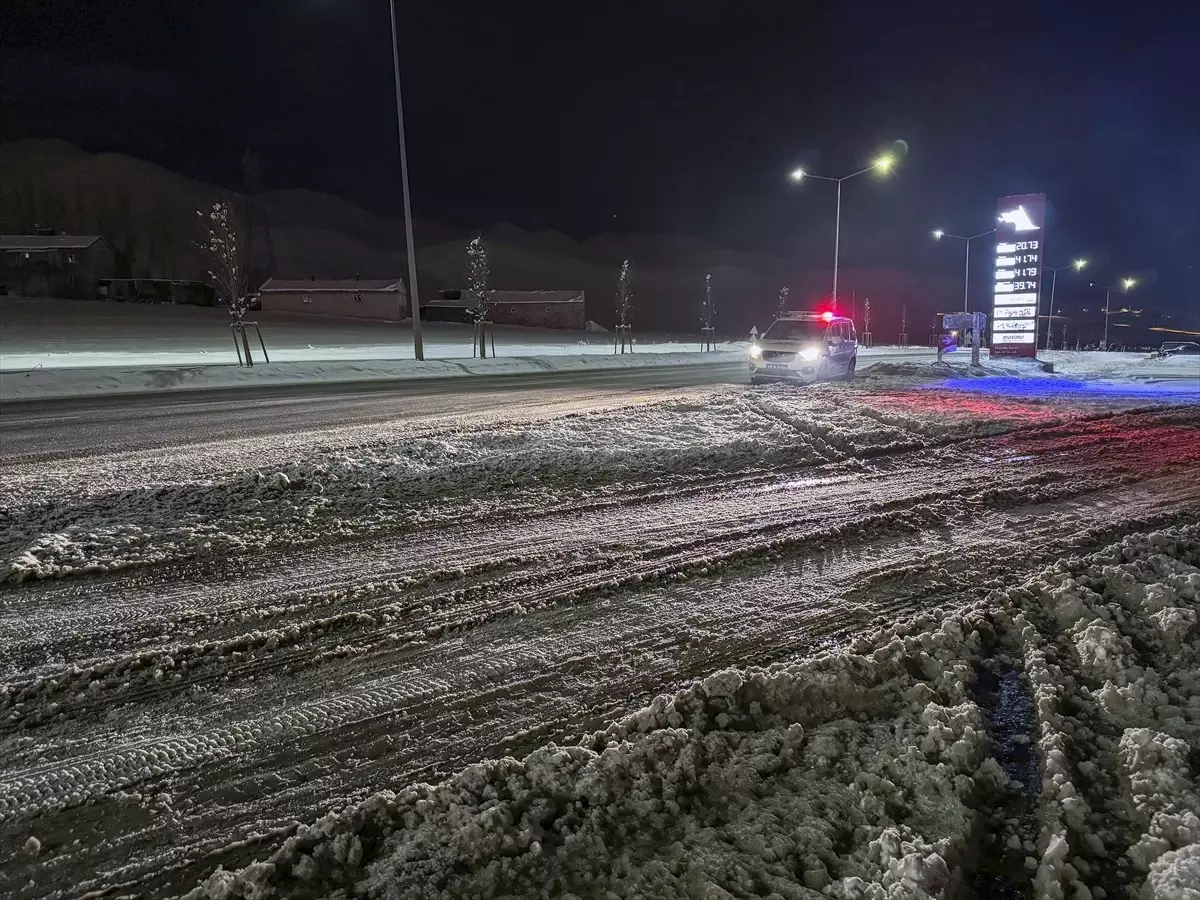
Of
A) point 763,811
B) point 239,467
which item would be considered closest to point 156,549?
point 239,467

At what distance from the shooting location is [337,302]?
74.7m

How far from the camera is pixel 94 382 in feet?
58.2

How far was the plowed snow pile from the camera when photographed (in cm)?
225

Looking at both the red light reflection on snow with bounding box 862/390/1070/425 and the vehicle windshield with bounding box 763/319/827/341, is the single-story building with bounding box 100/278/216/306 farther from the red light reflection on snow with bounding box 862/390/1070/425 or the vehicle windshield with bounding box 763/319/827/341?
the red light reflection on snow with bounding box 862/390/1070/425

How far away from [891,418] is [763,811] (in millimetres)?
9655

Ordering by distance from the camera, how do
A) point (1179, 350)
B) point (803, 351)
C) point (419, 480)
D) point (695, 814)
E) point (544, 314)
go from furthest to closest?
point (544, 314)
point (1179, 350)
point (803, 351)
point (419, 480)
point (695, 814)

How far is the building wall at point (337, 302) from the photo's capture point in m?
74.3

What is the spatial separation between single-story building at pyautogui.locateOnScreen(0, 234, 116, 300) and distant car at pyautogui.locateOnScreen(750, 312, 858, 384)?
75.1 metres

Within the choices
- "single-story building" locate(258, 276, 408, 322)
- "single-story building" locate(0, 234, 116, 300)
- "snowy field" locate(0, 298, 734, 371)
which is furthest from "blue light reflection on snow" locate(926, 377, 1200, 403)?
"single-story building" locate(0, 234, 116, 300)

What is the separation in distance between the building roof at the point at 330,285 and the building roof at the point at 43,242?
15886 millimetres

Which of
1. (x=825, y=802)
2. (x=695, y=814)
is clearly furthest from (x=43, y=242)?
(x=825, y=802)

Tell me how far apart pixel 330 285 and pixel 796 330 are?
69016 mm

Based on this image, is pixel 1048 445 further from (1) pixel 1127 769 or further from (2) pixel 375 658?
(2) pixel 375 658

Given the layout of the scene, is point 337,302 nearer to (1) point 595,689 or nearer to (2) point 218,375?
(2) point 218,375
